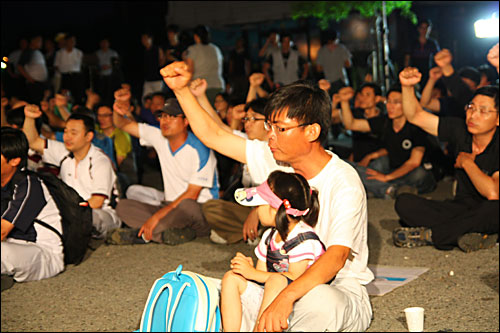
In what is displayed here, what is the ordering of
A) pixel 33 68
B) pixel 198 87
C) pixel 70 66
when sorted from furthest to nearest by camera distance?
pixel 70 66 < pixel 33 68 < pixel 198 87

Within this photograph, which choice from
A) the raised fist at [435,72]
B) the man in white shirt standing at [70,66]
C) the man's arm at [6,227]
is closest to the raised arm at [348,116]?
the raised fist at [435,72]

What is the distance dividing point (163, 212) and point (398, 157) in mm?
2964

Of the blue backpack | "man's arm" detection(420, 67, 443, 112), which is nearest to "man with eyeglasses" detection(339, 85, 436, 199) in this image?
"man's arm" detection(420, 67, 443, 112)

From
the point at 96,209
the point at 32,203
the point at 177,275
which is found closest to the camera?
the point at 177,275

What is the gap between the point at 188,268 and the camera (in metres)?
5.31

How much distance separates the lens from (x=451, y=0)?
16594 mm

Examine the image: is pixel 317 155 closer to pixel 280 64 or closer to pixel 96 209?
pixel 96 209

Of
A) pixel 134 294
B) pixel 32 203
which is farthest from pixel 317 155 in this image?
pixel 32 203

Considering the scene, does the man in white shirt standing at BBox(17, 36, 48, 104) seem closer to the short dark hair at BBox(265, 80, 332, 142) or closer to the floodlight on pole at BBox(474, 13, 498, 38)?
the floodlight on pole at BBox(474, 13, 498, 38)

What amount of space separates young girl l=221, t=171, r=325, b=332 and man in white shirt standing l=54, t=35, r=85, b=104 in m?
10.5

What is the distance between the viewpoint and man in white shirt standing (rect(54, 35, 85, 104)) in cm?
1318

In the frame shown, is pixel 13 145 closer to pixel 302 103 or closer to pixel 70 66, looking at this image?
pixel 302 103

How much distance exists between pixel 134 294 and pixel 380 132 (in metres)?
4.26

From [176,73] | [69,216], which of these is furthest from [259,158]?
[69,216]
